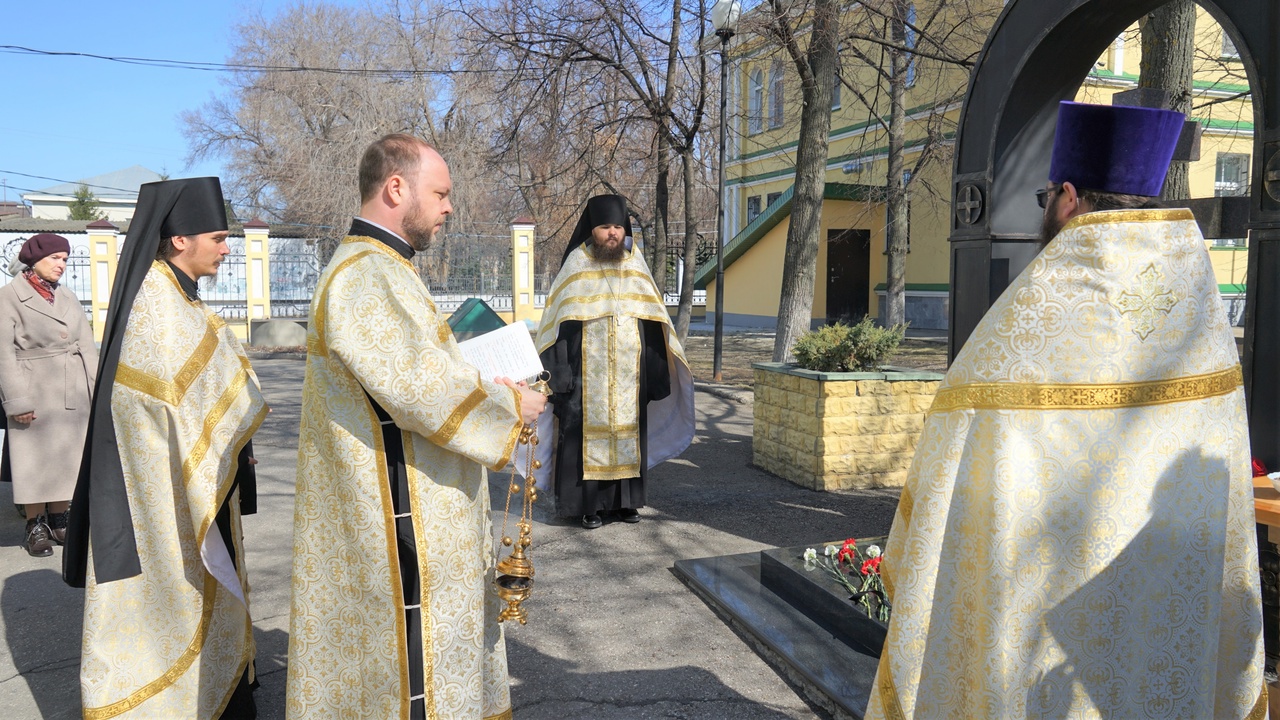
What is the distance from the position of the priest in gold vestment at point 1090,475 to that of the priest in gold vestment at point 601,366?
13.2 ft

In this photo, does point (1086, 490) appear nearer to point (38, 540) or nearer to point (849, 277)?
point (38, 540)

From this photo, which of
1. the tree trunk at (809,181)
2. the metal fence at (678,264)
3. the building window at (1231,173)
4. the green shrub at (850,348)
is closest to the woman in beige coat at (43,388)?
the green shrub at (850,348)

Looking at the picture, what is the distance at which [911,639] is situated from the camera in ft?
7.33

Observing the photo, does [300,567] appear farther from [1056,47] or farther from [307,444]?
[1056,47]

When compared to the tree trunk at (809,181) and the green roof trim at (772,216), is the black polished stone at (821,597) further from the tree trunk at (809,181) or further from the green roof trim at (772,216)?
the green roof trim at (772,216)

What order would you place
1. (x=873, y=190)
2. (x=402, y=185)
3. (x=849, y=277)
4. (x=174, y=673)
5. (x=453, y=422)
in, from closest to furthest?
1. (x=453, y=422)
2. (x=402, y=185)
3. (x=174, y=673)
4. (x=873, y=190)
5. (x=849, y=277)

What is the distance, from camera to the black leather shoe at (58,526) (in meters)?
5.63

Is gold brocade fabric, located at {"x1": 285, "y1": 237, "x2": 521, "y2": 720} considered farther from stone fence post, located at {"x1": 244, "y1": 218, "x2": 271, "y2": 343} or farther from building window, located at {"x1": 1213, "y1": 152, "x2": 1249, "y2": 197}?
building window, located at {"x1": 1213, "y1": 152, "x2": 1249, "y2": 197}

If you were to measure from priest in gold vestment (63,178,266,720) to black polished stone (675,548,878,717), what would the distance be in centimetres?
216

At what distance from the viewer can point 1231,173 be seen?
750 inches

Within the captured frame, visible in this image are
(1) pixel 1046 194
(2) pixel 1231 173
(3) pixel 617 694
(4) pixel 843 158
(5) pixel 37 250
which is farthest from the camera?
(4) pixel 843 158

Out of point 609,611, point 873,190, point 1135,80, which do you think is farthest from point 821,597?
point 1135,80

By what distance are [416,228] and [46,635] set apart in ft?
9.93

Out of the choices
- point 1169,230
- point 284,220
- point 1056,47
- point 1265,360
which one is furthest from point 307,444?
point 284,220
